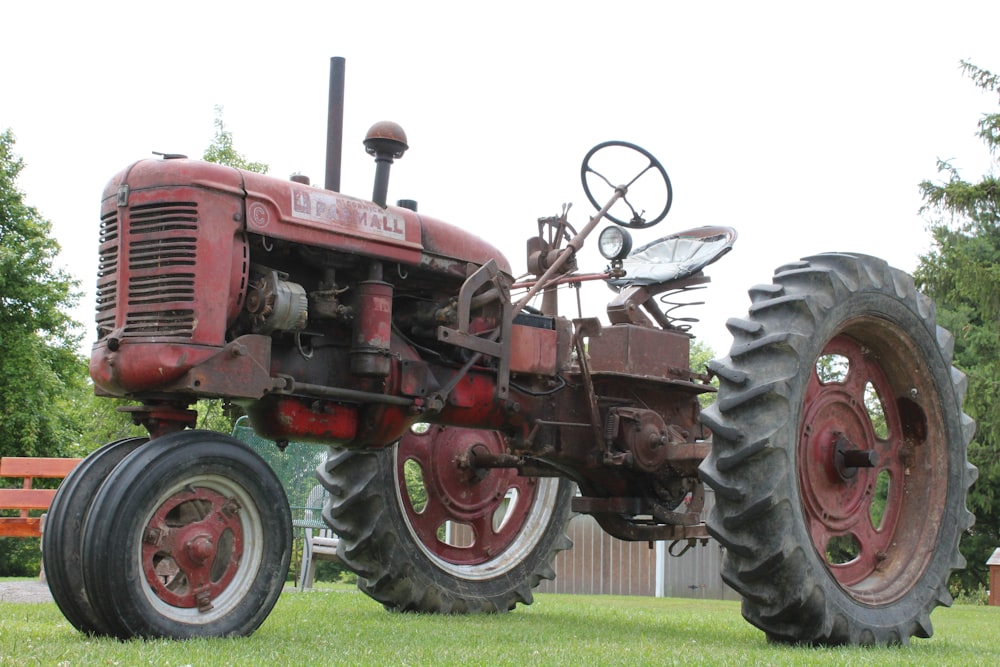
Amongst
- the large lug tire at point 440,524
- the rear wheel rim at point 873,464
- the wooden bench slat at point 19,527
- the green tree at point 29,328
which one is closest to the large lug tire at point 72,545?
the large lug tire at point 440,524

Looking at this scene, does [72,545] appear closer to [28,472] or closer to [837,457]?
[837,457]

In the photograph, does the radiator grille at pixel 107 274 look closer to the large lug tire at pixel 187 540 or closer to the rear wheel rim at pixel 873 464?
the large lug tire at pixel 187 540

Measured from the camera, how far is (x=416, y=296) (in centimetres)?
552

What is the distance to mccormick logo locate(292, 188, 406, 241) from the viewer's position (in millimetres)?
4832

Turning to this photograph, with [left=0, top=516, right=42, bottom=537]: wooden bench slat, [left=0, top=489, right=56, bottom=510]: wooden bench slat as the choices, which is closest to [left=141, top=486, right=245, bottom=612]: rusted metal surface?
[left=0, top=516, right=42, bottom=537]: wooden bench slat

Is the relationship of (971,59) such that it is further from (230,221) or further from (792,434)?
(230,221)

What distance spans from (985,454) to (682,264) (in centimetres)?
1490

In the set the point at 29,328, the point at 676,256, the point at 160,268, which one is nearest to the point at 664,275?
the point at 676,256

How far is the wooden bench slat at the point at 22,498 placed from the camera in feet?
30.8

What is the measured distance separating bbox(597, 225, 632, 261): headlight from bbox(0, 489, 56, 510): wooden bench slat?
526cm

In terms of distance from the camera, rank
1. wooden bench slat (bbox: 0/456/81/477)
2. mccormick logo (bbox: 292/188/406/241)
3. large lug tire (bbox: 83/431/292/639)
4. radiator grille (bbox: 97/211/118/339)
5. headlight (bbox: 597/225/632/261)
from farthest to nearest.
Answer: wooden bench slat (bbox: 0/456/81/477)
headlight (bbox: 597/225/632/261)
mccormick logo (bbox: 292/188/406/241)
radiator grille (bbox: 97/211/118/339)
large lug tire (bbox: 83/431/292/639)

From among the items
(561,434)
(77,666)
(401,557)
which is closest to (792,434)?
(561,434)

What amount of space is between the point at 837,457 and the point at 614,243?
6.13ft

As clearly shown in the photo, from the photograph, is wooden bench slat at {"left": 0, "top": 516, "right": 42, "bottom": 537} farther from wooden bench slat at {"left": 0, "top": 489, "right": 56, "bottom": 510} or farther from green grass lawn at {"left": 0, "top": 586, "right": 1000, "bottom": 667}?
green grass lawn at {"left": 0, "top": 586, "right": 1000, "bottom": 667}
